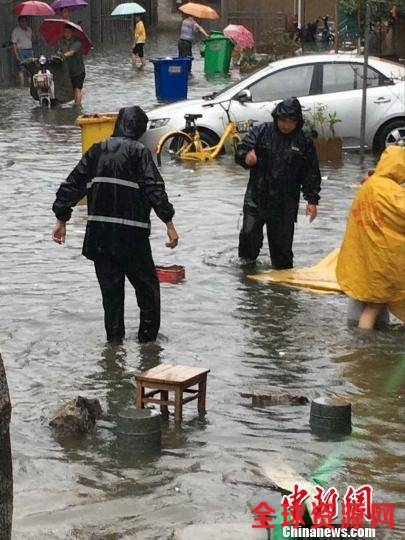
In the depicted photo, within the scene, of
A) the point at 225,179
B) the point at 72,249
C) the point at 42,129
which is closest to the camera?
the point at 72,249

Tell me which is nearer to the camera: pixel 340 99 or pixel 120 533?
pixel 120 533

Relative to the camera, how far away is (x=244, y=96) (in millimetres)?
18703

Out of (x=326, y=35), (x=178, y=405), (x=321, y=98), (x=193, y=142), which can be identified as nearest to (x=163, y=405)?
(x=178, y=405)

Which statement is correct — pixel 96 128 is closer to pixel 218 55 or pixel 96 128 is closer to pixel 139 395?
pixel 139 395

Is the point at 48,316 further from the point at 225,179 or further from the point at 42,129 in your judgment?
the point at 42,129

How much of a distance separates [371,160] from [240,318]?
868 cm

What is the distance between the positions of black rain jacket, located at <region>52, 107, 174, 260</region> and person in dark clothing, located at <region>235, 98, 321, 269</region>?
2.35 meters

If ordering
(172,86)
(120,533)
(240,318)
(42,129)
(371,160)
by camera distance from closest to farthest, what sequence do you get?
1. (120,533)
2. (240,318)
3. (371,160)
4. (42,129)
5. (172,86)

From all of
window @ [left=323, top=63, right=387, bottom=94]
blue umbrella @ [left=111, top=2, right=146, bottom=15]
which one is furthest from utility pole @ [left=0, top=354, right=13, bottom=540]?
blue umbrella @ [left=111, top=2, right=146, bottom=15]

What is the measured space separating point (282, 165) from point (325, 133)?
7456 millimetres

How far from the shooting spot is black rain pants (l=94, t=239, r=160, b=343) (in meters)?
9.47

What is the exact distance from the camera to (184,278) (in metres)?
11.9

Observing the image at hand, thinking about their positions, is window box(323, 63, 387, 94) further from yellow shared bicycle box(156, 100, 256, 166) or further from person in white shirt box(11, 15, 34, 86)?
person in white shirt box(11, 15, 34, 86)

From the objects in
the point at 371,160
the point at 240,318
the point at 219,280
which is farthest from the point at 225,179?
the point at 240,318
